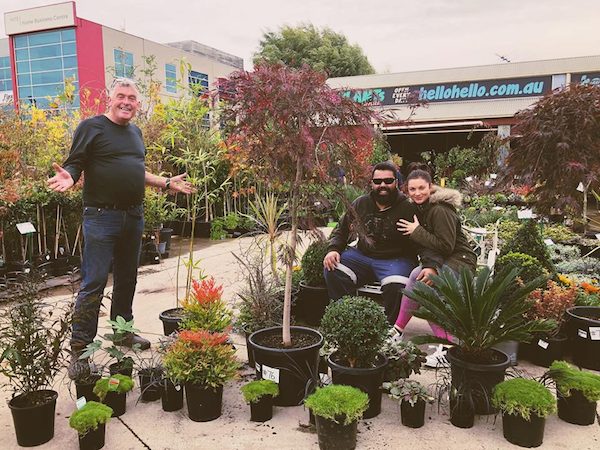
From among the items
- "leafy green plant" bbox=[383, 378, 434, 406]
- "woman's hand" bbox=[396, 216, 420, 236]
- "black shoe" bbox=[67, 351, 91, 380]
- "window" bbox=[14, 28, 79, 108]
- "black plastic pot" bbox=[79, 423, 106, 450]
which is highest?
"window" bbox=[14, 28, 79, 108]

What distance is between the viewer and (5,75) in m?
37.2

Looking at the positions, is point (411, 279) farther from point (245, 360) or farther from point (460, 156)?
point (460, 156)

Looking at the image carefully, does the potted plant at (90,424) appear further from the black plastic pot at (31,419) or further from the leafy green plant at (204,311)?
the leafy green plant at (204,311)

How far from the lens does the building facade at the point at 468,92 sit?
16072 mm

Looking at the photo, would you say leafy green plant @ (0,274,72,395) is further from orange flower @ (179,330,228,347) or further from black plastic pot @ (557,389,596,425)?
black plastic pot @ (557,389,596,425)

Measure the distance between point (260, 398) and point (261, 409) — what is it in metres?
0.07

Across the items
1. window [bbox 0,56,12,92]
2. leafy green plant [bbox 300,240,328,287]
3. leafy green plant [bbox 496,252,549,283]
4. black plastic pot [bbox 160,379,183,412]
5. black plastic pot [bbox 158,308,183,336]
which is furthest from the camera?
window [bbox 0,56,12,92]


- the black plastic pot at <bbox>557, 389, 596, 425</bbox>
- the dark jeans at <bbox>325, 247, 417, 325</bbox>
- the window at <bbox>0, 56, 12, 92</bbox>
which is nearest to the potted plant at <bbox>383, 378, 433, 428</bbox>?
the black plastic pot at <bbox>557, 389, 596, 425</bbox>

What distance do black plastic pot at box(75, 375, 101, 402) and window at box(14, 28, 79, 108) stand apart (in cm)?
3019

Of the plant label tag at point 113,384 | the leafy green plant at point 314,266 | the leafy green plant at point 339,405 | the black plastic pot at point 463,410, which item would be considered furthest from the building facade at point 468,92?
the plant label tag at point 113,384

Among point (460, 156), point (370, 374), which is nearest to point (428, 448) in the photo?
point (370, 374)

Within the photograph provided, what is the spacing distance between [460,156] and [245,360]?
40.0ft

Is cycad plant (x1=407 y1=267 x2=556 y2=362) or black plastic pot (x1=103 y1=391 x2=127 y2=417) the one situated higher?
cycad plant (x1=407 y1=267 x2=556 y2=362)

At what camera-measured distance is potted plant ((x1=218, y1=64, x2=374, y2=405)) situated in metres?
2.52
